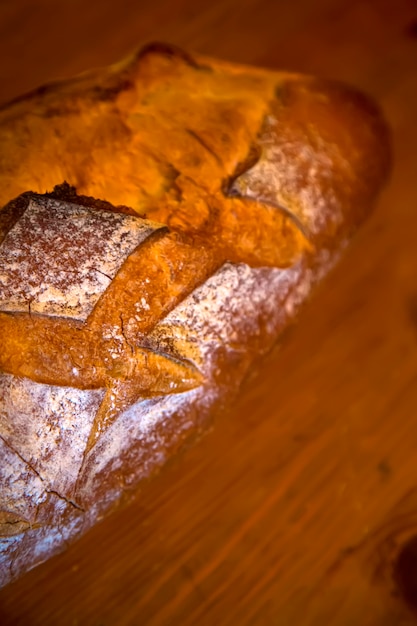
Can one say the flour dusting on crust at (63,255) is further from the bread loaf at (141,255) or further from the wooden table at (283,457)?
the wooden table at (283,457)

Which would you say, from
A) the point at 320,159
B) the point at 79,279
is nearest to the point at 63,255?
the point at 79,279

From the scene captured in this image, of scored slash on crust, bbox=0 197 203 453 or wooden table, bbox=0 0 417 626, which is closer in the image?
scored slash on crust, bbox=0 197 203 453

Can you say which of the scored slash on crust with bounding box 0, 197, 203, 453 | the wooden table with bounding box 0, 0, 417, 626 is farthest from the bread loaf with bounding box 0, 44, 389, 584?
the wooden table with bounding box 0, 0, 417, 626

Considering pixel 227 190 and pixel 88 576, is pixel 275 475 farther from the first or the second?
pixel 227 190

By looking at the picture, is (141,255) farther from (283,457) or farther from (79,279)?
(283,457)

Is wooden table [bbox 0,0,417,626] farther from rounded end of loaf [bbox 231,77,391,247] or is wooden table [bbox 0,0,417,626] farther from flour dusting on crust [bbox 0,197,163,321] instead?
flour dusting on crust [bbox 0,197,163,321]

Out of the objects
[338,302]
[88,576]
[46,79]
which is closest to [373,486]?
[338,302]

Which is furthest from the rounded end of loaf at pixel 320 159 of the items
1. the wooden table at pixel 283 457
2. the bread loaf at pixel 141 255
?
the wooden table at pixel 283 457
